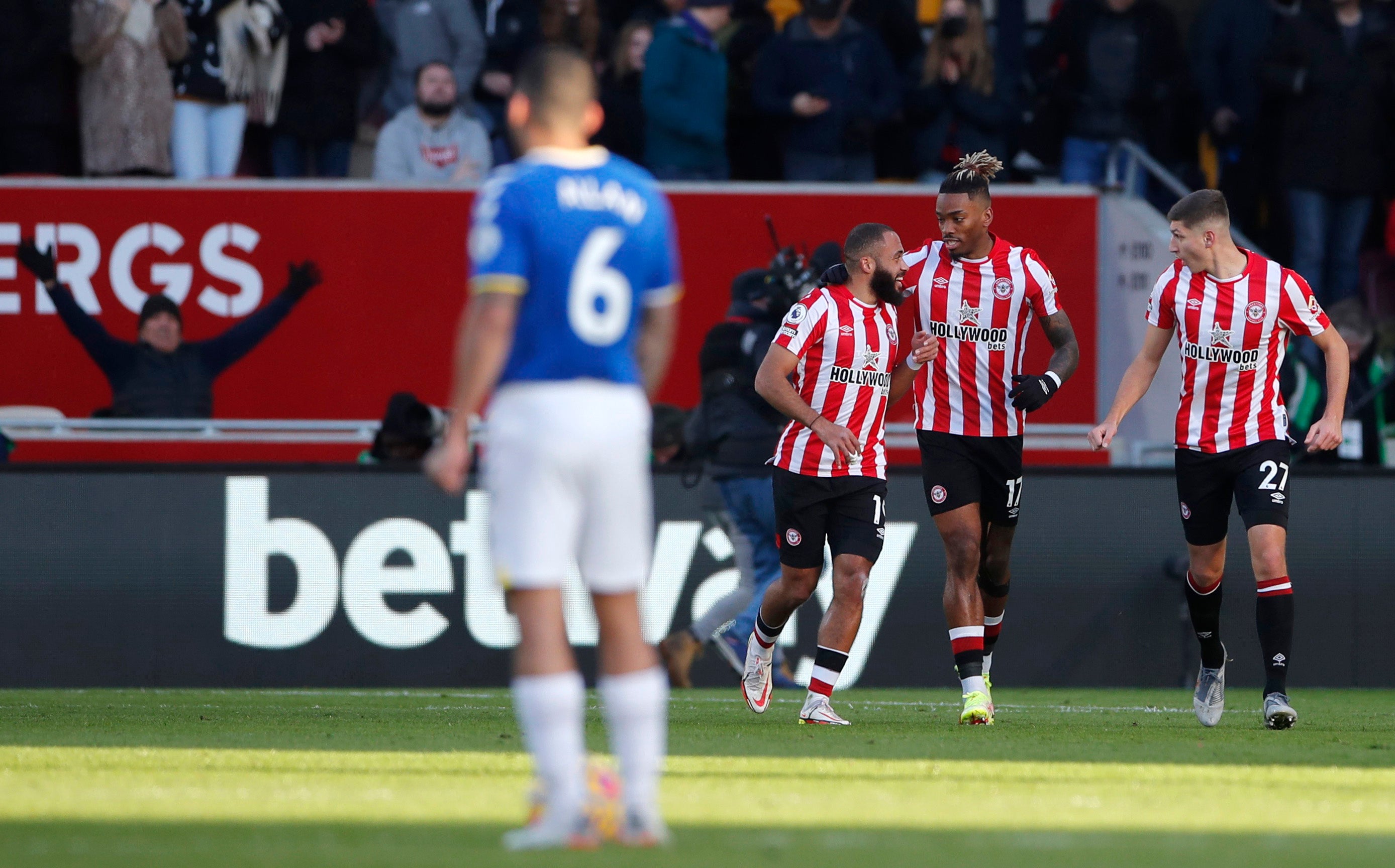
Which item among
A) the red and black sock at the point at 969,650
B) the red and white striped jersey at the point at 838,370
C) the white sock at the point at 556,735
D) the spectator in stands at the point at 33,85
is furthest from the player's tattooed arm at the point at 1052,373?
the spectator in stands at the point at 33,85

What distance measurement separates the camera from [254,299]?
14.3 m

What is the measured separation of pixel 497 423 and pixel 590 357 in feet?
0.94

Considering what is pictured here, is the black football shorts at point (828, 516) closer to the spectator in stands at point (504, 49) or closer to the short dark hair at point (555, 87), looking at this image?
the short dark hair at point (555, 87)

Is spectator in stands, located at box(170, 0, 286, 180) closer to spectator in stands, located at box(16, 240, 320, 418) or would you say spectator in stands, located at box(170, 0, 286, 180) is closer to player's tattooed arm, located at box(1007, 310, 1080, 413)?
spectator in stands, located at box(16, 240, 320, 418)

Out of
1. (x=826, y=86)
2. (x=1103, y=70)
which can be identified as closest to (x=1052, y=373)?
(x=826, y=86)

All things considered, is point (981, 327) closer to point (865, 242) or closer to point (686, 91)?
point (865, 242)

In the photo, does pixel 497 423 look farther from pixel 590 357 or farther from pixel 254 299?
pixel 254 299

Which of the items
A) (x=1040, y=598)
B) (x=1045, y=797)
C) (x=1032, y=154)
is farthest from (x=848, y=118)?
(x=1045, y=797)

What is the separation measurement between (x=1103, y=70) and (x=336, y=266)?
19.1 feet

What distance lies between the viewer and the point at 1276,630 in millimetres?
9047

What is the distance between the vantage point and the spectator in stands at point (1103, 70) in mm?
14914

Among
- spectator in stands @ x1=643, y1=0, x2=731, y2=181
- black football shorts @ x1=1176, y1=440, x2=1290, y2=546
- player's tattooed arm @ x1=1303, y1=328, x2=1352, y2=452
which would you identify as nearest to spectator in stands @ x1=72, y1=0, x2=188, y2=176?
spectator in stands @ x1=643, y1=0, x2=731, y2=181

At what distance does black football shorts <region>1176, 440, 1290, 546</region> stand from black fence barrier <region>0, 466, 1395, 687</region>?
141 inches

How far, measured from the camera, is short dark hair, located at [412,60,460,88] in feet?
46.9
